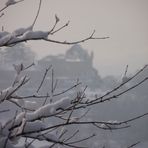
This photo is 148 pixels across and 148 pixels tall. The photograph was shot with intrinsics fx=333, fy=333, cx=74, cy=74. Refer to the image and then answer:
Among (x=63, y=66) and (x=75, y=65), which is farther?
(x=75, y=65)

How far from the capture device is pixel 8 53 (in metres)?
32.7

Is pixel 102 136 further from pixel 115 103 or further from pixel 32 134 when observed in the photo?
pixel 32 134

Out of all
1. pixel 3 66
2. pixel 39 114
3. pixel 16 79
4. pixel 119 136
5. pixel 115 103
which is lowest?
pixel 119 136

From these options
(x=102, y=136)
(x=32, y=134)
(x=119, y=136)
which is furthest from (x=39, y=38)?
(x=119, y=136)

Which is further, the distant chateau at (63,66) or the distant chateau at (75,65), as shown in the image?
the distant chateau at (75,65)

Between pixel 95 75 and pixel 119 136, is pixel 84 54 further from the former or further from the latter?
pixel 119 136

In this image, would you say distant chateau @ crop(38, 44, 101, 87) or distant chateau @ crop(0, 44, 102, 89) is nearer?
distant chateau @ crop(0, 44, 102, 89)

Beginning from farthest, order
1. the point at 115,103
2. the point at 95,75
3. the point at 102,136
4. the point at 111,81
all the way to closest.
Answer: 1. the point at 111,81
2. the point at 95,75
3. the point at 115,103
4. the point at 102,136

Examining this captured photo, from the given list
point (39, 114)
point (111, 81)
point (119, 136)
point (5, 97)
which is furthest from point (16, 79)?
point (111, 81)

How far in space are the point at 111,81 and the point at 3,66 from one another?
13.1 m

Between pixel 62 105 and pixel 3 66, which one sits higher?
pixel 62 105

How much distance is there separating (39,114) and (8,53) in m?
31.3

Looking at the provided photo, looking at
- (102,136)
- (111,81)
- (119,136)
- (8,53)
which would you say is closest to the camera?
(102,136)

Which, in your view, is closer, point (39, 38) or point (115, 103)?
point (39, 38)
